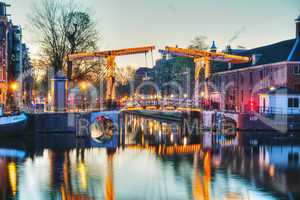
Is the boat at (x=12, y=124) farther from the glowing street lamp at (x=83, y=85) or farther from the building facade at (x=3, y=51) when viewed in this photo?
the building facade at (x=3, y=51)

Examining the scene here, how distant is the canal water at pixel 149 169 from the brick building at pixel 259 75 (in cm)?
1666

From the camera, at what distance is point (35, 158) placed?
27.2m

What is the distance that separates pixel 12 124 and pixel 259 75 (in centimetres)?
3012

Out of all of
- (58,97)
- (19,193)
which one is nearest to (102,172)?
(19,193)

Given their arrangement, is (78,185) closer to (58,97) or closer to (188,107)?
(58,97)

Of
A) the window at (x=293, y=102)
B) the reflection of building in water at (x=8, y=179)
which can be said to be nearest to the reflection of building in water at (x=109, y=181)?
the reflection of building in water at (x=8, y=179)

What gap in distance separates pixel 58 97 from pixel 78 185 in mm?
22883

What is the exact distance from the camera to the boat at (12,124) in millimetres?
37688

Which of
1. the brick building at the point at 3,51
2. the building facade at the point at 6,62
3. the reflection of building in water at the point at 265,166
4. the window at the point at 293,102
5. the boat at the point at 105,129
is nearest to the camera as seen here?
the reflection of building in water at the point at 265,166

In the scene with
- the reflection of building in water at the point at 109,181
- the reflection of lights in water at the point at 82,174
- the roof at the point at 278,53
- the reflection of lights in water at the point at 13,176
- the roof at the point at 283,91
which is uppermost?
the roof at the point at 278,53

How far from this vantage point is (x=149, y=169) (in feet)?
78.1

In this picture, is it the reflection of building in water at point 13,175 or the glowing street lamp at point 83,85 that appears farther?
the glowing street lamp at point 83,85

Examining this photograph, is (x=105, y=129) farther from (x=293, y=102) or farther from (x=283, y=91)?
(x=293, y=102)

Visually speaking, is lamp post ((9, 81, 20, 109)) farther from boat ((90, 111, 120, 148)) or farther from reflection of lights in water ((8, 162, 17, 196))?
reflection of lights in water ((8, 162, 17, 196))
